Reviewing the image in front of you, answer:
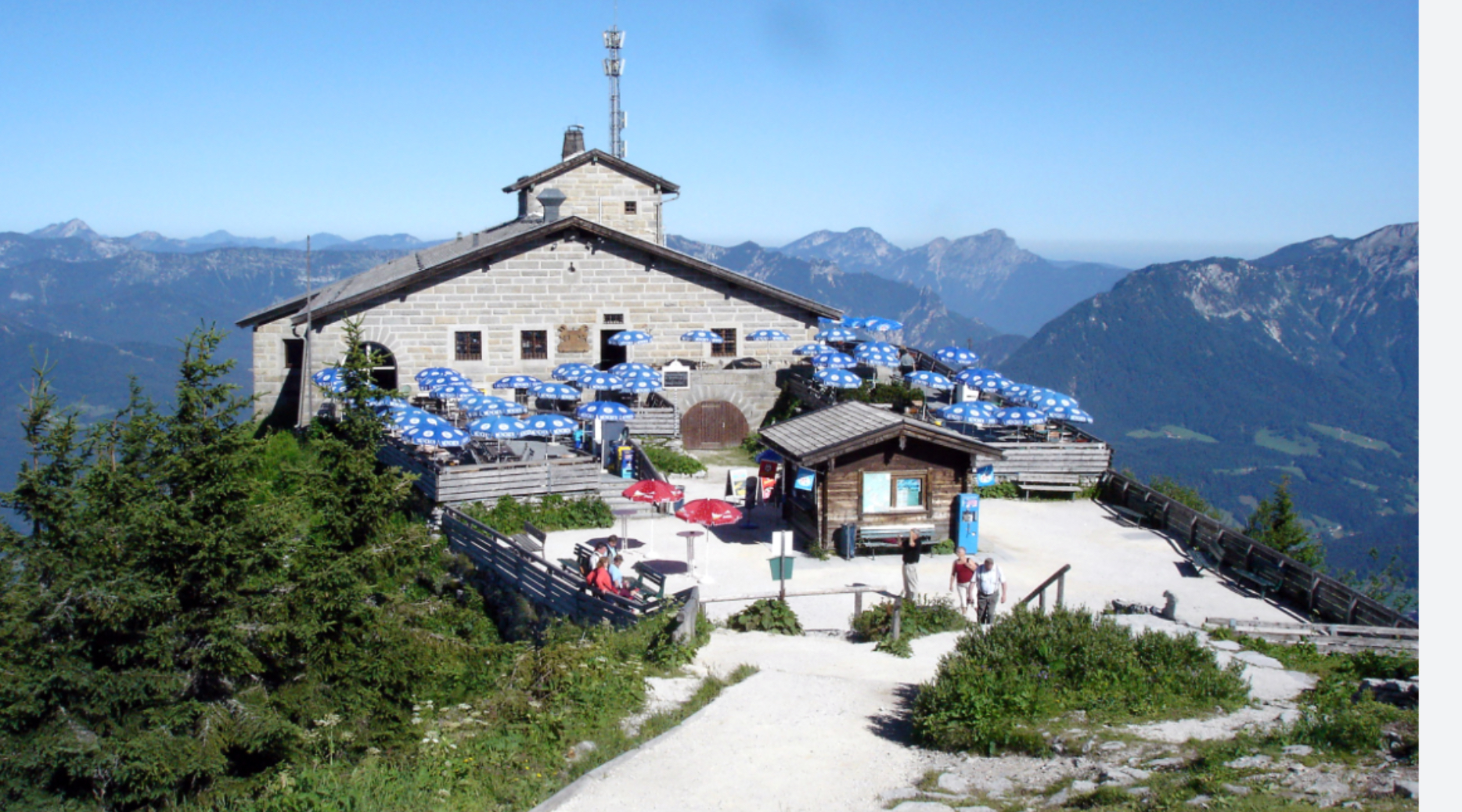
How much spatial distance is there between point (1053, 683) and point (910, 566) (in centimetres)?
590

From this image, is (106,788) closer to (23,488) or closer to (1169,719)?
(23,488)

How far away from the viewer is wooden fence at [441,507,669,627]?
17.7 meters

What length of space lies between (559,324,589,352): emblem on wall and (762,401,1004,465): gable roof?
14947mm

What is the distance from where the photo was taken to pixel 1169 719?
11.9 metres

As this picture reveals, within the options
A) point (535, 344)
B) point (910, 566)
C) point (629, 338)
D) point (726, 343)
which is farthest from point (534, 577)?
point (726, 343)

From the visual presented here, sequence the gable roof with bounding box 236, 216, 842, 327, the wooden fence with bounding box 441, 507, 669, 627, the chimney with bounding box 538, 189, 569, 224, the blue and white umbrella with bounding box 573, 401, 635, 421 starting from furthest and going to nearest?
the chimney with bounding box 538, 189, 569, 224 → the gable roof with bounding box 236, 216, 842, 327 → the blue and white umbrella with bounding box 573, 401, 635, 421 → the wooden fence with bounding box 441, 507, 669, 627

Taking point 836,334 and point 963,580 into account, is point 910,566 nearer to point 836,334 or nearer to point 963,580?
point 963,580

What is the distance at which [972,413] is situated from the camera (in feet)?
93.0

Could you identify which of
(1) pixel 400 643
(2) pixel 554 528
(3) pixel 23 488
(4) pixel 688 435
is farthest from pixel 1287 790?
(4) pixel 688 435

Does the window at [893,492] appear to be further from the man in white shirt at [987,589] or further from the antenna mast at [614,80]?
the antenna mast at [614,80]

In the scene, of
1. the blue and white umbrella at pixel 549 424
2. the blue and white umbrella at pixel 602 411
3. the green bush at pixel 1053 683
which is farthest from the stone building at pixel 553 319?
the green bush at pixel 1053 683

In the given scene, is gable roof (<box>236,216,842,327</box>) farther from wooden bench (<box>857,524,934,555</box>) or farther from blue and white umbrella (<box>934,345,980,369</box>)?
wooden bench (<box>857,524,934,555</box>)

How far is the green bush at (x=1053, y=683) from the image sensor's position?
1201cm

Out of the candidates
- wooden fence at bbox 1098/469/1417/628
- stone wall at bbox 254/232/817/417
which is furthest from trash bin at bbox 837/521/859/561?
stone wall at bbox 254/232/817/417
